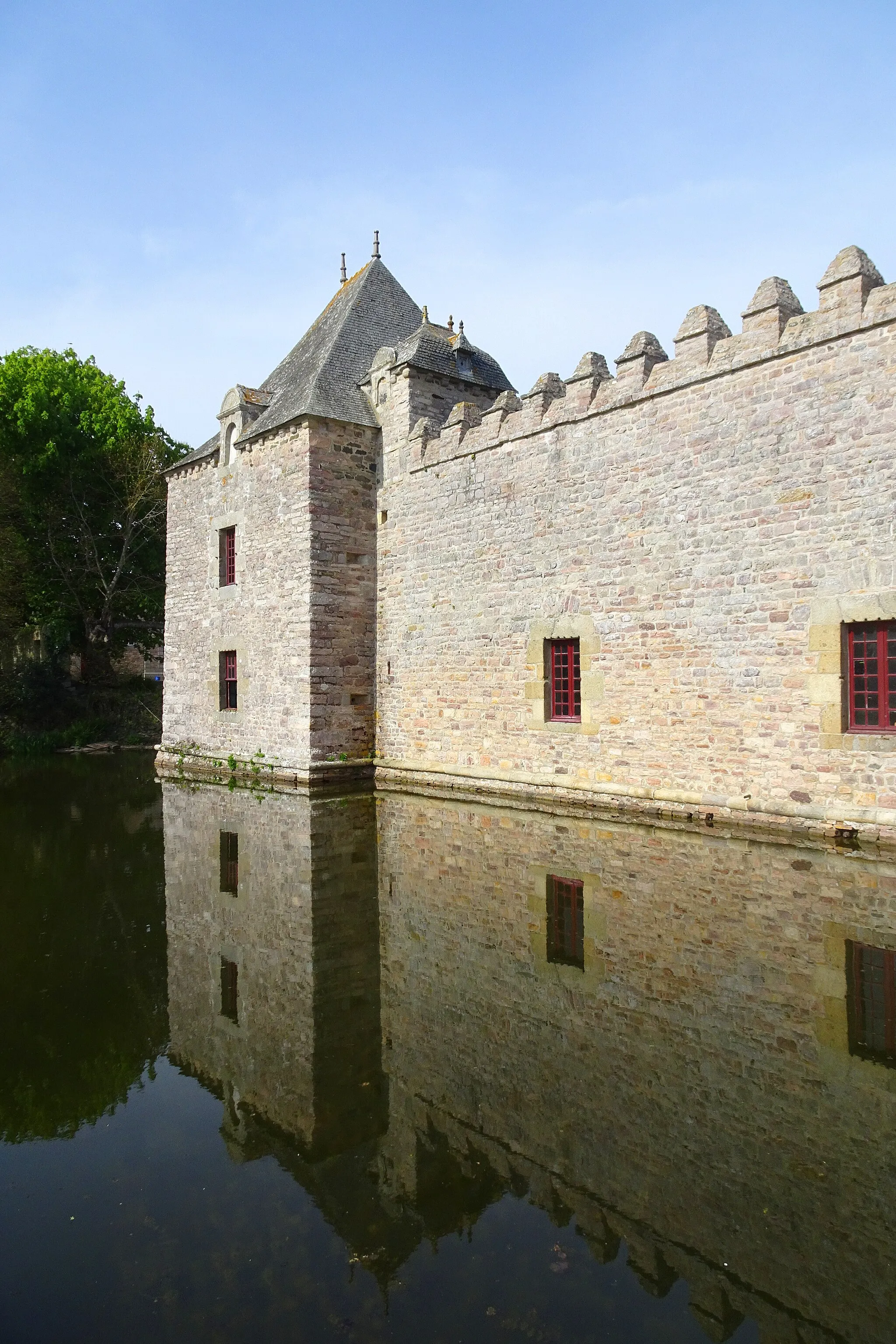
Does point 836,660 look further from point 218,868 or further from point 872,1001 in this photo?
point 218,868

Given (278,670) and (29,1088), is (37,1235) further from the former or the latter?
(278,670)

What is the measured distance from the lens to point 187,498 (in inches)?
687

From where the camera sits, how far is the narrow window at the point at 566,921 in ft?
17.1

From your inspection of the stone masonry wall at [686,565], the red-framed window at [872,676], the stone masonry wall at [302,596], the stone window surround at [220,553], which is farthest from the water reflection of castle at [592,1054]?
the stone window surround at [220,553]

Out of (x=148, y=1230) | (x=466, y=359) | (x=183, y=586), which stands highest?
(x=466, y=359)

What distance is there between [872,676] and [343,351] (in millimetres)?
10745

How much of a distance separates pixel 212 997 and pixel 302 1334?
8.82 feet

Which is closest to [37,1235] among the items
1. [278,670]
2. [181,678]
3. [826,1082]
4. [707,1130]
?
[707,1130]

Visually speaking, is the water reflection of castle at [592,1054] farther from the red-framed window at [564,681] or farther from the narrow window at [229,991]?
the red-framed window at [564,681]

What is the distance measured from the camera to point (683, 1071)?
3.72 metres

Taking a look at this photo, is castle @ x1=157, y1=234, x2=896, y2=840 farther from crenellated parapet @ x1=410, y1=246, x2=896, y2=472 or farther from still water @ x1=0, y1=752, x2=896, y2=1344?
still water @ x1=0, y1=752, x2=896, y2=1344

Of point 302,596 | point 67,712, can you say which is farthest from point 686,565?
point 67,712

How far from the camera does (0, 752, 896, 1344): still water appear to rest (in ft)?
8.28

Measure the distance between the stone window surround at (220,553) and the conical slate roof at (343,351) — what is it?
163cm
